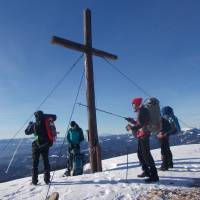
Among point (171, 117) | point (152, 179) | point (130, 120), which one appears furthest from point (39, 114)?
point (171, 117)

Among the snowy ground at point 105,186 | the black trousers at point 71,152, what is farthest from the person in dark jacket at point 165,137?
the black trousers at point 71,152

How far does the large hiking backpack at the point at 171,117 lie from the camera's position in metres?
11.6

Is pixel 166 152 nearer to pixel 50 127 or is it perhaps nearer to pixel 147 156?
pixel 147 156

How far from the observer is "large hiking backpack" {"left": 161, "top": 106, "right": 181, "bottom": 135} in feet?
38.0

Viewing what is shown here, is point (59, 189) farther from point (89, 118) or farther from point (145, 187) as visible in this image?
point (89, 118)

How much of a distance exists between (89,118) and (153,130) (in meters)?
3.77

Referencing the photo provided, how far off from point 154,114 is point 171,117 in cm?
159

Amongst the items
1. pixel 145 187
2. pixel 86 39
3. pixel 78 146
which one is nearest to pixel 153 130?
pixel 145 187

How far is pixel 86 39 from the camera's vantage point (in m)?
13.3

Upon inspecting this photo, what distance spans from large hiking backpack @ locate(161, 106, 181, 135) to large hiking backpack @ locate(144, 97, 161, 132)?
1284 millimetres

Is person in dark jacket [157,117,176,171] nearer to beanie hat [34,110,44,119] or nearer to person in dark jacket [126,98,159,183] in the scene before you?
person in dark jacket [126,98,159,183]

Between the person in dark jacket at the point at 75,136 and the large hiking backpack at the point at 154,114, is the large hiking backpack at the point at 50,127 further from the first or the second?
the large hiking backpack at the point at 154,114

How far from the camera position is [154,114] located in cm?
1035

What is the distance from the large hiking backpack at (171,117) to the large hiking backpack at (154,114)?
1.28 metres
